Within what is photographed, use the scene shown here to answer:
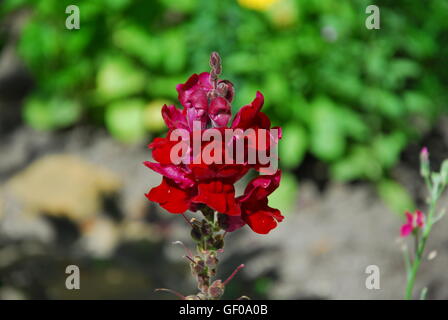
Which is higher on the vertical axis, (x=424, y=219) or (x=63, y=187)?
(x=63, y=187)

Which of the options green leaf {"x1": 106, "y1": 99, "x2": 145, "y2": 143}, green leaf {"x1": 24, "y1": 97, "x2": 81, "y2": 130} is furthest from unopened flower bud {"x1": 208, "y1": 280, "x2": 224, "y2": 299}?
green leaf {"x1": 24, "y1": 97, "x2": 81, "y2": 130}

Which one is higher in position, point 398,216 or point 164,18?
point 164,18

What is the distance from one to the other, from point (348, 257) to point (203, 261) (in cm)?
196

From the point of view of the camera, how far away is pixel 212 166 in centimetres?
109

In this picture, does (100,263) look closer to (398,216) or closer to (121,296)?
(121,296)

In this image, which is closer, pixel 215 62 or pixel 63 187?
pixel 215 62

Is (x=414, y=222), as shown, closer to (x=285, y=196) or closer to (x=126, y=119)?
(x=285, y=196)

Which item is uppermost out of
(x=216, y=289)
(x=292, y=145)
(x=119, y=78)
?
(x=119, y=78)

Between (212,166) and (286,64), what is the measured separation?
2361 millimetres

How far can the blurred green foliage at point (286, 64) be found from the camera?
3.31 meters

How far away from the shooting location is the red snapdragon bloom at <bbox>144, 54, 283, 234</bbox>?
1099 millimetres

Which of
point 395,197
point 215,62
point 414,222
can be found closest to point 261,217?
point 215,62
